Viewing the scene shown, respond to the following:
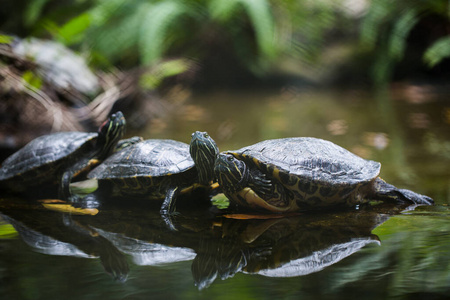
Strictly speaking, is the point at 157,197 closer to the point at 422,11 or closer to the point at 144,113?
the point at 144,113

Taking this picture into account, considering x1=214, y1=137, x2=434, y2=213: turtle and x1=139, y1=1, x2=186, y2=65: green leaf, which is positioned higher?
x1=139, y1=1, x2=186, y2=65: green leaf

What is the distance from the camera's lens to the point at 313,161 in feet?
6.95

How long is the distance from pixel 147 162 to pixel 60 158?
641 millimetres

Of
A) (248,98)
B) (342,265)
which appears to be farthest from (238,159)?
(248,98)

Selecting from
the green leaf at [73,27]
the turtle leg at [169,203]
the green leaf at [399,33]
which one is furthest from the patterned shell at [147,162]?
the green leaf at [399,33]

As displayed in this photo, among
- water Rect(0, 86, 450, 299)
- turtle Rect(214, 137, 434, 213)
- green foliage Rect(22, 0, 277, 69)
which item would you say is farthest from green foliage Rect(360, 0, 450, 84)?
turtle Rect(214, 137, 434, 213)

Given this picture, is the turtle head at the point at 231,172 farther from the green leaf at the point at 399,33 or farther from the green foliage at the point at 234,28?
the green leaf at the point at 399,33

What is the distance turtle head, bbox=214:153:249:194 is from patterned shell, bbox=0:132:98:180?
1048 mm

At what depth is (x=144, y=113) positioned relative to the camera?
525 centimetres

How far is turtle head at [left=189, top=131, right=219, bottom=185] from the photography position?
86.9 inches

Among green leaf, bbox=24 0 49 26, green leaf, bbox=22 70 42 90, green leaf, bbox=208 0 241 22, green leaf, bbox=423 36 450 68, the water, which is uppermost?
green leaf, bbox=24 0 49 26

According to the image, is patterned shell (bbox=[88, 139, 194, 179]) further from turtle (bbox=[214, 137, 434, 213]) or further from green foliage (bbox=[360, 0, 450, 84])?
green foliage (bbox=[360, 0, 450, 84])

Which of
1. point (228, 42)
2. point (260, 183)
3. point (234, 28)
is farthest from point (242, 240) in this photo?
point (228, 42)

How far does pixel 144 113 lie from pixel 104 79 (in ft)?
2.23
